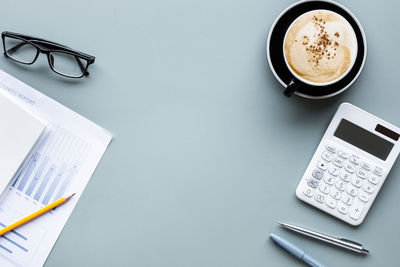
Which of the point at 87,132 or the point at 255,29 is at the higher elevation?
the point at 255,29

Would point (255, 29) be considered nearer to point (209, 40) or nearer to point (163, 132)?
point (209, 40)

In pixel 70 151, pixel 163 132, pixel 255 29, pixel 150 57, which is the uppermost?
pixel 255 29

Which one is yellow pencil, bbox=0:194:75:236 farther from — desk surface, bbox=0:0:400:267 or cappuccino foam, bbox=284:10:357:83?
cappuccino foam, bbox=284:10:357:83

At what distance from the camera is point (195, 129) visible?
2.48ft

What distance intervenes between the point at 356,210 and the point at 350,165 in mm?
79

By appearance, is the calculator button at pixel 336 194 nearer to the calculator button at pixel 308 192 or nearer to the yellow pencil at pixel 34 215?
the calculator button at pixel 308 192

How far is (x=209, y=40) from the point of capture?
754mm

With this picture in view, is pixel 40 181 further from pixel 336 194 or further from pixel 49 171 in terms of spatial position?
pixel 336 194

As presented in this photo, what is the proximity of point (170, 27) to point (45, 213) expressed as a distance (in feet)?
1.31

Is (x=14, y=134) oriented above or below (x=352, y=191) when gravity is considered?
below

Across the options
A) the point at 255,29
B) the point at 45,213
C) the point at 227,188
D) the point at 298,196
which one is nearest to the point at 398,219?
the point at 298,196

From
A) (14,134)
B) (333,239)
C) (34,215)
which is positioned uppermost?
(333,239)

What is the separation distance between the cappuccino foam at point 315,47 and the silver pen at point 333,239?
0.86ft

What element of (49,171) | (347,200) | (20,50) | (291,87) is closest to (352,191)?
(347,200)
